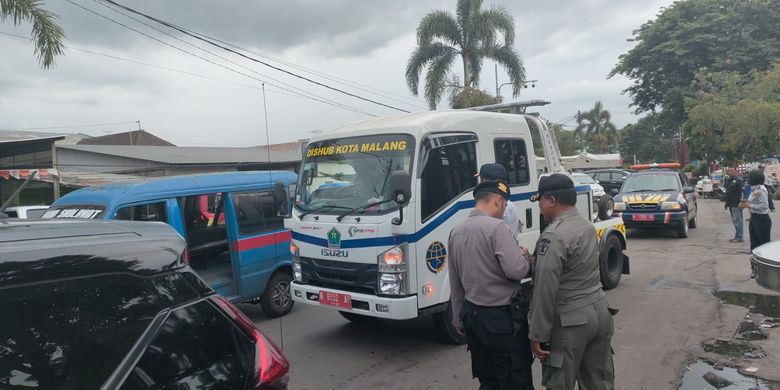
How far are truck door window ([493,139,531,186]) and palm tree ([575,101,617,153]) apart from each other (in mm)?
65941

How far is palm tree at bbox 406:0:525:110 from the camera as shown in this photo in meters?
22.3

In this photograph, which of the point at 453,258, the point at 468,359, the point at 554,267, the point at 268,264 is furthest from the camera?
the point at 268,264

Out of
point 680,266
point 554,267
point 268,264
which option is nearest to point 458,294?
point 554,267

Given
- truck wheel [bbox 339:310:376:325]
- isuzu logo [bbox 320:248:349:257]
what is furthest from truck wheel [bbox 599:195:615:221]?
isuzu logo [bbox 320:248:349:257]

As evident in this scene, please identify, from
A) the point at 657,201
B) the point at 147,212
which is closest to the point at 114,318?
the point at 147,212

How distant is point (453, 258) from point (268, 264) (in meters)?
4.12

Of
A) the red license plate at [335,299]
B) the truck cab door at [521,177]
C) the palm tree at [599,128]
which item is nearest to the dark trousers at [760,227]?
the truck cab door at [521,177]

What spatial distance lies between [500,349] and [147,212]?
4624mm

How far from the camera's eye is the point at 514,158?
6.38 m

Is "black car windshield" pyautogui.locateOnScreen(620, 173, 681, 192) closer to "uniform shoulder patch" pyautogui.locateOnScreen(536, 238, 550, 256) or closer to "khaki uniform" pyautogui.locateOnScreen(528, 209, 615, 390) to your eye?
"khaki uniform" pyautogui.locateOnScreen(528, 209, 615, 390)

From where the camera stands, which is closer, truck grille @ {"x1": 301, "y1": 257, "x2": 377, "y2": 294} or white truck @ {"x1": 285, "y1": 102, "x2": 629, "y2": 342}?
white truck @ {"x1": 285, "y1": 102, "x2": 629, "y2": 342}

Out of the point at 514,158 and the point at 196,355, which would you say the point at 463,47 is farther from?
the point at 196,355

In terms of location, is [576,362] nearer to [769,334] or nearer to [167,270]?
[167,270]

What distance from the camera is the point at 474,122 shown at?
586 cm
